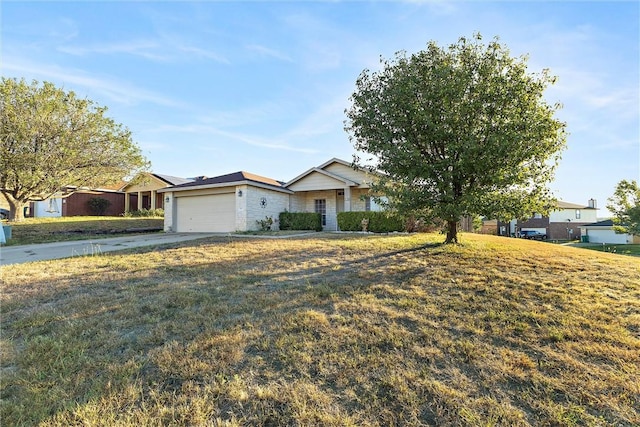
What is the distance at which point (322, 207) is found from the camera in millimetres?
19734

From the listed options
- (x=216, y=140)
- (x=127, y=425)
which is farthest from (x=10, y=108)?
(x=127, y=425)

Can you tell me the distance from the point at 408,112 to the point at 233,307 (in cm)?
651

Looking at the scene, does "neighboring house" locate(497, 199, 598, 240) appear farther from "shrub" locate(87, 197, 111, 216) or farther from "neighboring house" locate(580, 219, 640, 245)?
"shrub" locate(87, 197, 111, 216)

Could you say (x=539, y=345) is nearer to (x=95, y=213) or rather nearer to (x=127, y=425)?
(x=127, y=425)

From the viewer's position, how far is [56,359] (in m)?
3.18

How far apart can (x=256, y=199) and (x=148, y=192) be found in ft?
53.8

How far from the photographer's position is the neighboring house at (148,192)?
26.2 metres

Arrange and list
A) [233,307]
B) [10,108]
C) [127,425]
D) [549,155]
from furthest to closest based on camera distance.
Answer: [10,108] → [549,155] → [233,307] → [127,425]

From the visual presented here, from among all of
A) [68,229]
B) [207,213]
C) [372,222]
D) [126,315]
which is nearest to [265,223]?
[207,213]

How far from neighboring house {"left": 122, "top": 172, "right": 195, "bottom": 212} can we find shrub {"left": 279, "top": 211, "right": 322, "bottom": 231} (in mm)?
12932

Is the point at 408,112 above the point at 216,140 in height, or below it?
below

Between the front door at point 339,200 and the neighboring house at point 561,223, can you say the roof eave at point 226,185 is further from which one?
the neighboring house at point 561,223

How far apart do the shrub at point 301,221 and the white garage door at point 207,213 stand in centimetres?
307

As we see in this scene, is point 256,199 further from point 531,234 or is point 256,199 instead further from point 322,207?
point 531,234
